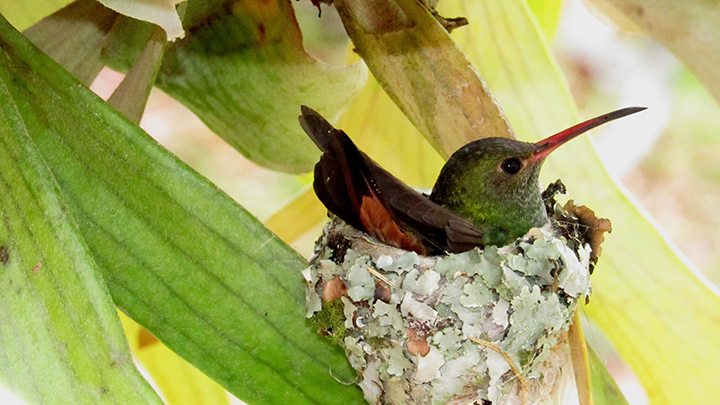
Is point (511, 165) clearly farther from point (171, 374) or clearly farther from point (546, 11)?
point (171, 374)

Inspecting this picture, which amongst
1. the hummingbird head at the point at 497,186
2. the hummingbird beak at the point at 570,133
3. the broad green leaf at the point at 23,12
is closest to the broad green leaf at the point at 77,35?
the broad green leaf at the point at 23,12

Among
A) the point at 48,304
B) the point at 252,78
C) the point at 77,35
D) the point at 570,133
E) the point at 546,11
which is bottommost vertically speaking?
the point at 48,304

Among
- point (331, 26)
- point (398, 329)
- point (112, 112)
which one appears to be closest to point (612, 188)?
point (398, 329)

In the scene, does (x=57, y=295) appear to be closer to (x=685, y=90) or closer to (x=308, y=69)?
(x=308, y=69)

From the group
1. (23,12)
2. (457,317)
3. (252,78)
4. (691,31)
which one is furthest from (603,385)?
(23,12)

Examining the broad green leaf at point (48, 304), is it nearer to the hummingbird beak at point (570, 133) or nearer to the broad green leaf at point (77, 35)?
the broad green leaf at point (77, 35)

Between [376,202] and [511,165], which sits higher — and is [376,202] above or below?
below
